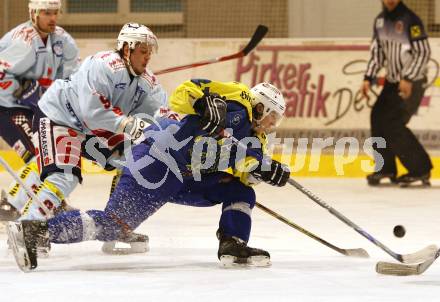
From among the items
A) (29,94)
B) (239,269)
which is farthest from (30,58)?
(239,269)

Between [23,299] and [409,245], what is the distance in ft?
6.38

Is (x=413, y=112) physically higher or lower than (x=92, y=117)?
lower

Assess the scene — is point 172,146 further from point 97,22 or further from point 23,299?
point 97,22

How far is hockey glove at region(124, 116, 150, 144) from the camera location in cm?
423

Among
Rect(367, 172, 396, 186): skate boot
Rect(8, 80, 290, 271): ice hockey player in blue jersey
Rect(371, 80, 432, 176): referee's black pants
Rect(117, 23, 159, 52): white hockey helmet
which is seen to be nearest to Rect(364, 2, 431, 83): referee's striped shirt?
Rect(371, 80, 432, 176): referee's black pants

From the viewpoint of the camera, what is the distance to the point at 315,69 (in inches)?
342

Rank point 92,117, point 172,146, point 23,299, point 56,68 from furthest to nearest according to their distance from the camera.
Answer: point 56,68 → point 92,117 → point 172,146 → point 23,299

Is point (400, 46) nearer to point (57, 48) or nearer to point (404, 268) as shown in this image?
point (57, 48)

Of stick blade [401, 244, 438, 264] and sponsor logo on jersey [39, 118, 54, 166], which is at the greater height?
sponsor logo on jersey [39, 118, 54, 166]

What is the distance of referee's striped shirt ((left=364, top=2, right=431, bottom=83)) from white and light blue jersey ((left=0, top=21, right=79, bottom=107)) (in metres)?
2.73

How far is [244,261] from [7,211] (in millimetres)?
1743

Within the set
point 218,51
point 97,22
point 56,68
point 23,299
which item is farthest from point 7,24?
point 23,299

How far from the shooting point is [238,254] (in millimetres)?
3930

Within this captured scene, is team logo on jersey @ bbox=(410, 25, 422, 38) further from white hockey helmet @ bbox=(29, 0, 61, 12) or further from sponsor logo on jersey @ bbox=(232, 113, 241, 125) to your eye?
sponsor logo on jersey @ bbox=(232, 113, 241, 125)
